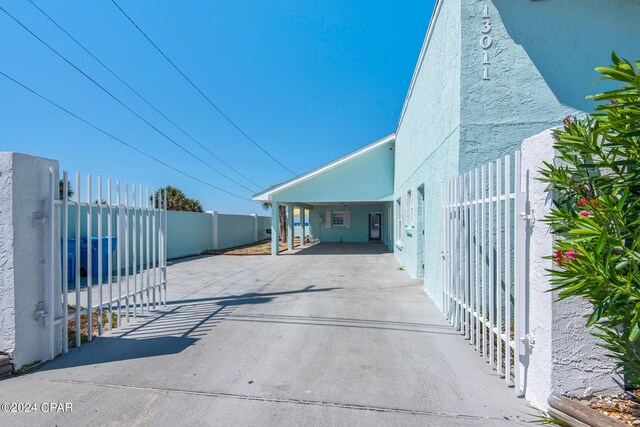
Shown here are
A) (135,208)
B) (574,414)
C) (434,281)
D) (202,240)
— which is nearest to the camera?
(574,414)

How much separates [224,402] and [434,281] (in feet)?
15.1

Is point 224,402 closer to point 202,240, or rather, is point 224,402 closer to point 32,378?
point 32,378

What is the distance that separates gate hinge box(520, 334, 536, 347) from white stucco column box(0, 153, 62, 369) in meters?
4.98

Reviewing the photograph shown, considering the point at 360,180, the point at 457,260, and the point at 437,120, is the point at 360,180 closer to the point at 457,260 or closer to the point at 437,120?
the point at 437,120

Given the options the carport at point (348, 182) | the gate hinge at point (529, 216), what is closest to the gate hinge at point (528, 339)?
the gate hinge at point (529, 216)

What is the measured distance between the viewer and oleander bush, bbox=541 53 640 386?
2012mm

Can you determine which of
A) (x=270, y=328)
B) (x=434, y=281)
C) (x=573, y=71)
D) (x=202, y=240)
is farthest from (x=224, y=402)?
(x=202, y=240)

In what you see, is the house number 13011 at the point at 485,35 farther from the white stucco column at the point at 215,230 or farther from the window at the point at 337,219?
the window at the point at 337,219

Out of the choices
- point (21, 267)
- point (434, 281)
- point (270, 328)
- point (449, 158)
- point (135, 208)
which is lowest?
point (270, 328)

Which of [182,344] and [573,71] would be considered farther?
[573,71]

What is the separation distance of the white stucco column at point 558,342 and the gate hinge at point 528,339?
3.0 inches

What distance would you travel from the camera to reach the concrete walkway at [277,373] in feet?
9.64

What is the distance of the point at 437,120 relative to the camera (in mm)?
6582

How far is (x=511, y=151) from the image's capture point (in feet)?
16.9
